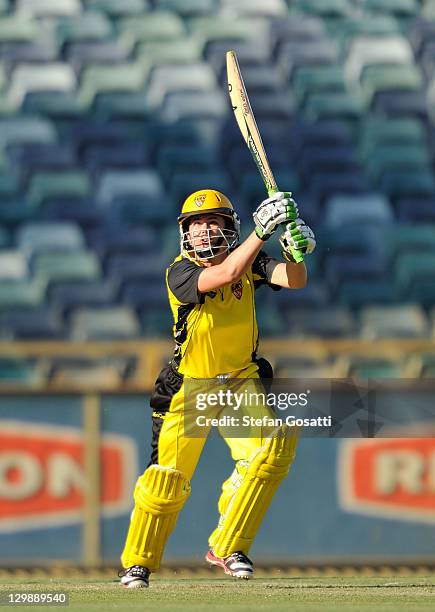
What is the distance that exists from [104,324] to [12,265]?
104cm

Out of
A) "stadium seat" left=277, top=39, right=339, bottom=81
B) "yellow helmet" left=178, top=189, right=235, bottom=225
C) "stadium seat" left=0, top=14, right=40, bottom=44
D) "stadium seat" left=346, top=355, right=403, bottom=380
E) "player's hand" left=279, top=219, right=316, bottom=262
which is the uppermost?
"stadium seat" left=0, top=14, right=40, bottom=44

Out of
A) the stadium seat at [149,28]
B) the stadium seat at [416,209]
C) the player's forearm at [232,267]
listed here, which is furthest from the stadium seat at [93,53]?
the player's forearm at [232,267]

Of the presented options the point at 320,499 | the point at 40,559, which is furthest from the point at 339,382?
the point at 40,559

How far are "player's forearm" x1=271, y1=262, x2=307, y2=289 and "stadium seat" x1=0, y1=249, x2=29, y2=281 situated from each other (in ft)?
21.4

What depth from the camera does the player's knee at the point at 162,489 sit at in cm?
532

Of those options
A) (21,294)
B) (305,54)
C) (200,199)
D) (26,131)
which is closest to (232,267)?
(200,199)

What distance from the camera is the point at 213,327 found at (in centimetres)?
536

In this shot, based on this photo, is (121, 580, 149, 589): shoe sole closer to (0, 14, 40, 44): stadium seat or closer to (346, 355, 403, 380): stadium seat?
(346, 355, 403, 380): stadium seat

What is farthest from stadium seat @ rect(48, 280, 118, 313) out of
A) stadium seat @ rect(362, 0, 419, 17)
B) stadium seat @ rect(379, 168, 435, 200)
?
stadium seat @ rect(362, 0, 419, 17)

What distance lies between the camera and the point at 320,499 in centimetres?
728

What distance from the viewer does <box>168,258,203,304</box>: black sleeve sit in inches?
207

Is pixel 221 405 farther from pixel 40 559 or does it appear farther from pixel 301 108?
pixel 301 108

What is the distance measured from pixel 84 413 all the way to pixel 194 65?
6.21m

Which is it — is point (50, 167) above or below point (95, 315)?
above
